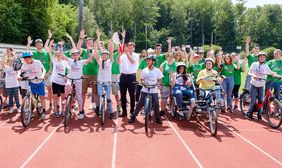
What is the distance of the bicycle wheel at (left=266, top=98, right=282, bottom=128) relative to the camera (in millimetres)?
8477

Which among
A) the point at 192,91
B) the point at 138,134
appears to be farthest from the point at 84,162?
the point at 192,91

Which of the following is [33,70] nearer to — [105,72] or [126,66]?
[105,72]

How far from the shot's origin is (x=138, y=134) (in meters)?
7.68

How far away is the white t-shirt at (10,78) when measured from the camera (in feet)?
31.5

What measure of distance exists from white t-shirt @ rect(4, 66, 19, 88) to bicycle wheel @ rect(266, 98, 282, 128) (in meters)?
7.35

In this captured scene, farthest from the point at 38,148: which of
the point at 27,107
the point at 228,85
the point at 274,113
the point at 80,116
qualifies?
the point at 228,85

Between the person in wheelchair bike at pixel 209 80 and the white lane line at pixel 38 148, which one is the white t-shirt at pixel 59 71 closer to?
the white lane line at pixel 38 148

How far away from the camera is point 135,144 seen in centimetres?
695

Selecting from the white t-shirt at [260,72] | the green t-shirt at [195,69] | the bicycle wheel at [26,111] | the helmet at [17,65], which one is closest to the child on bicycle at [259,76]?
the white t-shirt at [260,72]

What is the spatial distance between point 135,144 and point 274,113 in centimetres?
414

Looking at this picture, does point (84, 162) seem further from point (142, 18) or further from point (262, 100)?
point (142, 18)

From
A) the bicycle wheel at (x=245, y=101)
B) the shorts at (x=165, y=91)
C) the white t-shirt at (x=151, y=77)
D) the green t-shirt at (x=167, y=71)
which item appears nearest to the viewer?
the white t-shirt at (x=151, y=77)

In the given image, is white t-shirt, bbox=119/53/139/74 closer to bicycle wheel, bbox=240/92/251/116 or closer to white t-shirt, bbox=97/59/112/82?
white t-shirt, bbox=97/59/112/82

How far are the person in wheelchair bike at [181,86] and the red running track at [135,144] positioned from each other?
657 millimetres
